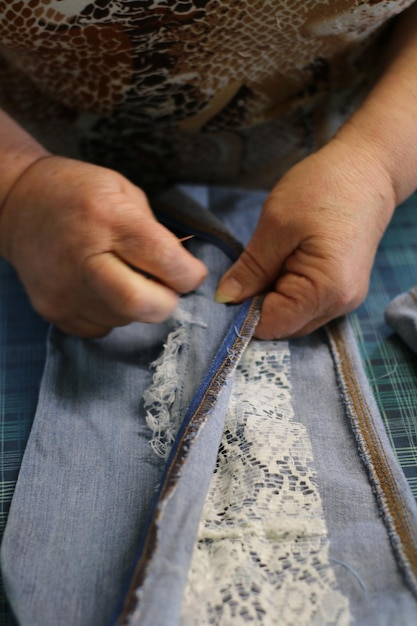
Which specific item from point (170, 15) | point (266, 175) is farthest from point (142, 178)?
point (170, 15)

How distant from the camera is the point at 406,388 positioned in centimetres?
76

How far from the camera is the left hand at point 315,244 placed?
2.33 ft

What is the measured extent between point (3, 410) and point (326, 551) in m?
0.38

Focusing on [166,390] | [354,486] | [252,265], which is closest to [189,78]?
[252,265]

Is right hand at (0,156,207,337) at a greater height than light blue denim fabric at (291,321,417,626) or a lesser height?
greater

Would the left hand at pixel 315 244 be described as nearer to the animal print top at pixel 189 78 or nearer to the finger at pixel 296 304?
the finger at pixel 296 304

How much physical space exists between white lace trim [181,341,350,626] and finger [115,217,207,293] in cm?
14

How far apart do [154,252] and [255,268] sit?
0.47 ft

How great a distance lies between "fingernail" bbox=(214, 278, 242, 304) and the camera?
2.48 ft

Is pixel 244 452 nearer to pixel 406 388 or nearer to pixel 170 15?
pixel 406 388

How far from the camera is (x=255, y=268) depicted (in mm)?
751

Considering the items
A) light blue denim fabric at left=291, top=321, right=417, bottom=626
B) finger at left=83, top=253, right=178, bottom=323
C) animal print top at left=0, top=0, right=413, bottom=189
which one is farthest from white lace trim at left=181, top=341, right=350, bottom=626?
animal print top at left=0, top=0, right=413, bottom=189

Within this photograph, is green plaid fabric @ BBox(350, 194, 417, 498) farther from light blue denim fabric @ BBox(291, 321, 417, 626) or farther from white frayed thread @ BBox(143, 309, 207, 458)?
white frayed thread @ BBox(143, 309, 207, 458)

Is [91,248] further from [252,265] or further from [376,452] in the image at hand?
[376,452]
